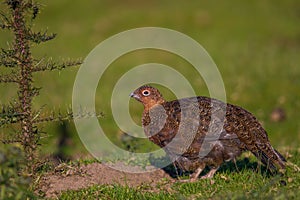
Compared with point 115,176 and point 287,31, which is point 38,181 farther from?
point 287,31

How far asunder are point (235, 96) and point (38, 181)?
9817mm

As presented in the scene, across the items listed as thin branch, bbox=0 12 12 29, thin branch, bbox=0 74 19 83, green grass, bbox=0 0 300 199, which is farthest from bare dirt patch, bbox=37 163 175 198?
thin branch, bbox=0 12 12 29

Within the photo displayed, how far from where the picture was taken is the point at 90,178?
862cm

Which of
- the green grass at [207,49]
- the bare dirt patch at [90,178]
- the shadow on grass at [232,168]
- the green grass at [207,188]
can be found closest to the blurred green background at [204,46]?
the green grass at [207,49]

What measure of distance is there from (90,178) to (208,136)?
6.67 ft

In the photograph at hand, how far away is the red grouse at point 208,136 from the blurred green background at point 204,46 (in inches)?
79.1

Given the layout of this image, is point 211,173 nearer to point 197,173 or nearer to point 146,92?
point 197,173

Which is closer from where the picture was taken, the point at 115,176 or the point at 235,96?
the point at 115,176

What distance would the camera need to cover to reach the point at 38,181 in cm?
771

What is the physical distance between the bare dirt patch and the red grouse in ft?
1.82

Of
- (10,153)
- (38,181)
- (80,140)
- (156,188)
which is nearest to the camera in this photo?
(10,153)

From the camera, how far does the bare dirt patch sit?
8.05 m

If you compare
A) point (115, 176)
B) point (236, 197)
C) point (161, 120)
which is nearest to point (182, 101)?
point (161, 120)

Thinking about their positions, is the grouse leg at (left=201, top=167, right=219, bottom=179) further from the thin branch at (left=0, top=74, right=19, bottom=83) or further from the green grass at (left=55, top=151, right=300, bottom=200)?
the thin branch at (left=0, top=74, right=19, bottom=83)
